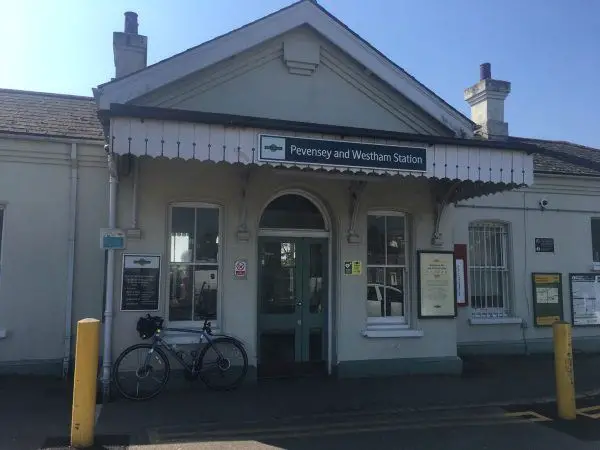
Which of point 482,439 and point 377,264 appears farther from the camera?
point 377,264

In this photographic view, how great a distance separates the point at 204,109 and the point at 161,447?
17.4ft

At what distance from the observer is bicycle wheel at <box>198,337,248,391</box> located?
316 inches

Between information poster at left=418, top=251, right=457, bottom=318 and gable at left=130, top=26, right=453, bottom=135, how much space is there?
237 cm

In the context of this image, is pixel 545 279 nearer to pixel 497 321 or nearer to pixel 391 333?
pixel 497 321

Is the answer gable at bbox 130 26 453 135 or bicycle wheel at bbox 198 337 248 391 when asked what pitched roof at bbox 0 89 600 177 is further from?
bicycle wheel at bbox 198 337 248 391

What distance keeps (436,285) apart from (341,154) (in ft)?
12.6

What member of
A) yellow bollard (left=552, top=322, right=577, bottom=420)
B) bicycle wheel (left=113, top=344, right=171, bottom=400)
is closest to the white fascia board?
bicycle wheel (left=113, top=344, right=171, bottom=400)

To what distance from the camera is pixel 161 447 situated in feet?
18.6

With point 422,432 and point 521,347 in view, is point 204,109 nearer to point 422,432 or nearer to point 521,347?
point 422,432

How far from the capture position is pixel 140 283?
8.20m

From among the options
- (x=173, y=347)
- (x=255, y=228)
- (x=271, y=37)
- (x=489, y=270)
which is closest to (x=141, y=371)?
(x=173, y=347)

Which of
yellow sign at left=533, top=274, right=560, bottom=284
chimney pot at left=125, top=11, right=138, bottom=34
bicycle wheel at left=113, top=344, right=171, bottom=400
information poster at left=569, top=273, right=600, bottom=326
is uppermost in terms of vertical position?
chimney pot at left=125, top=11, right=138, bottom=34

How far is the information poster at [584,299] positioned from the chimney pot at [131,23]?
10780 mm

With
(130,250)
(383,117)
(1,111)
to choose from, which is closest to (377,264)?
(383,117)
